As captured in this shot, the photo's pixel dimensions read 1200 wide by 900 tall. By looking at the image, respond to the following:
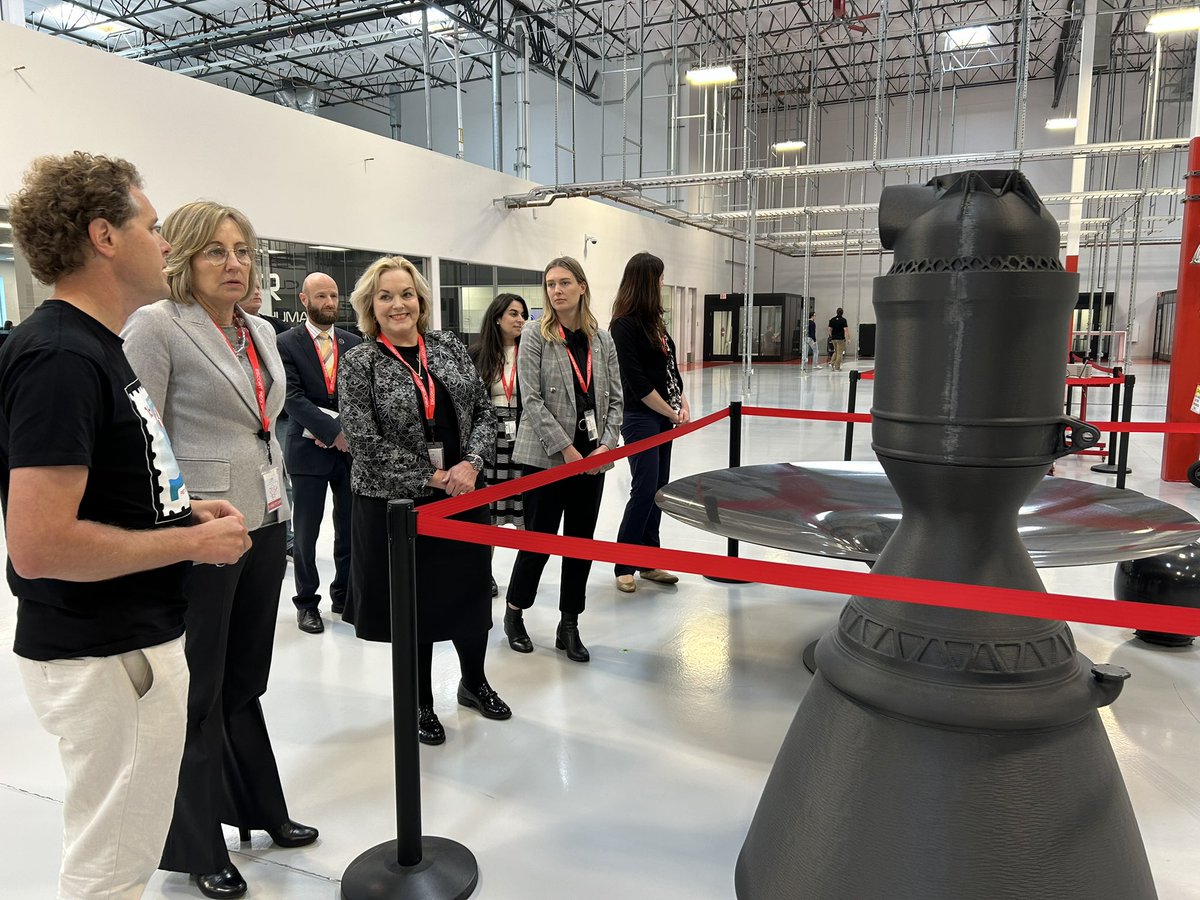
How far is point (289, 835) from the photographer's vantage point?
2.21m

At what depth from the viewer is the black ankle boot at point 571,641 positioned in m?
3.48

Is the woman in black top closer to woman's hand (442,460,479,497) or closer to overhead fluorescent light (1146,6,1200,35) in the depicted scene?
woman's hand (442,460,479,497)

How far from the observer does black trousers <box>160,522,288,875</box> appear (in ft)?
6.23

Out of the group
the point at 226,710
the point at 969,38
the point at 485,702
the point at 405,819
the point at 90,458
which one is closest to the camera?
the point at 90,458

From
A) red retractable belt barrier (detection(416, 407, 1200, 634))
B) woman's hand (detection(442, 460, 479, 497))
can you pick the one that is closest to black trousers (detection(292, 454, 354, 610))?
woman's hand (detection(442, 460, 479, 497))

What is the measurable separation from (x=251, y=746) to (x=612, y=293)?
730 inches

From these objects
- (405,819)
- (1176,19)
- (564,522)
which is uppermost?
(1176,19)

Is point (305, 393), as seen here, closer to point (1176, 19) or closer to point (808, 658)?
point (808, 658)

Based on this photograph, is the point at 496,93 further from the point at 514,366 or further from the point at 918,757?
the point at 918,757

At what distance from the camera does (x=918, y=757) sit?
1.54 m

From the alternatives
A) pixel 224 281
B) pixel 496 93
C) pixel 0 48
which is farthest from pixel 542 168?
pixel 224 281

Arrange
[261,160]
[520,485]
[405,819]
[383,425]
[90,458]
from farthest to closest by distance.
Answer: [261,160]
[383,425]
[520,485]
[405,819]
[90,458]

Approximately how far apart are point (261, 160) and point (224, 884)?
33.4 feet

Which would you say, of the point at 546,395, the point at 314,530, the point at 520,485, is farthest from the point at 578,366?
the point at 314,530
